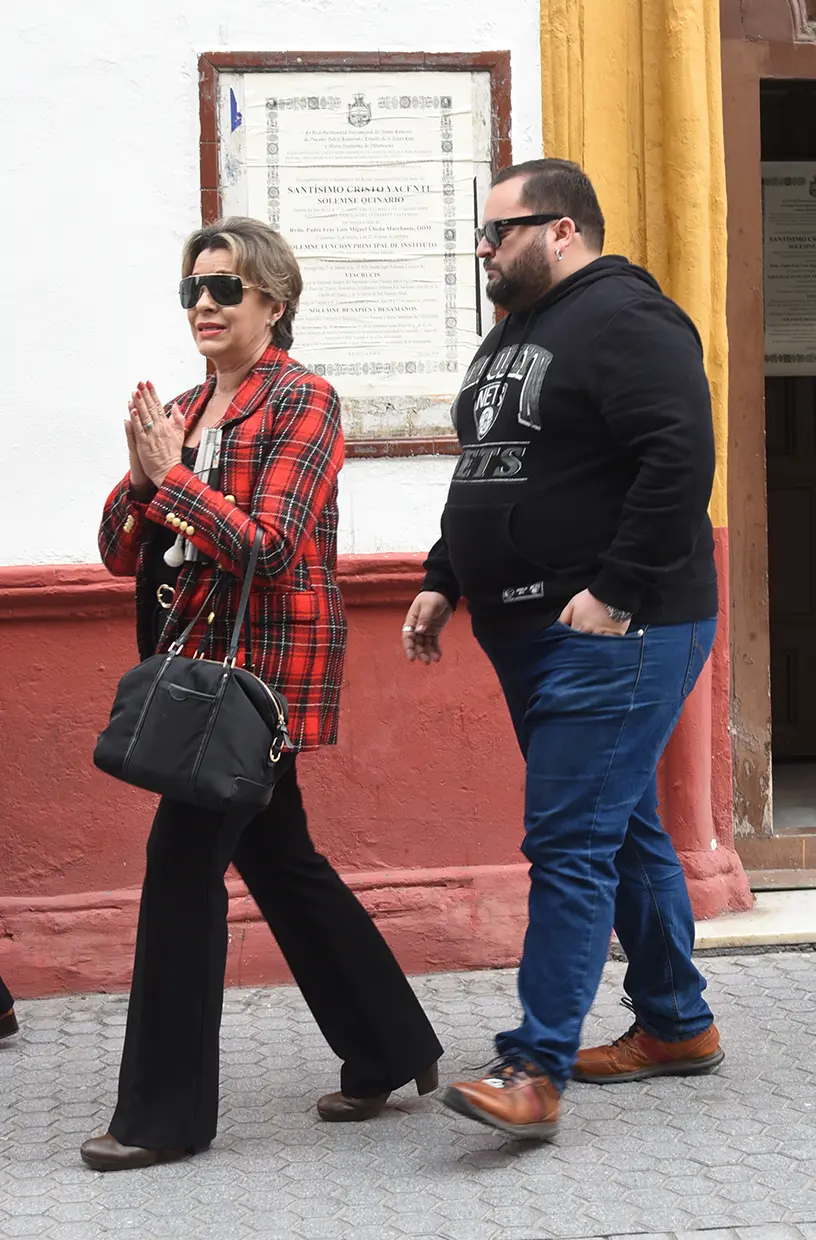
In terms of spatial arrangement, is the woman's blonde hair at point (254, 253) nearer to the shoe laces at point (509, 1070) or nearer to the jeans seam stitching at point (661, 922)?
the jeans seam stitching at point (661, 922)

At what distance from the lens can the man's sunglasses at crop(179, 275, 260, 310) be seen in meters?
3.59

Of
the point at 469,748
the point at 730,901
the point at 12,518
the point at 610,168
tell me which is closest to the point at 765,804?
the point at 730,901

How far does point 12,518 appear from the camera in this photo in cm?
495

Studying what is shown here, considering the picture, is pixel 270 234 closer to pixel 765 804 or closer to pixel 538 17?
pixel 538 17

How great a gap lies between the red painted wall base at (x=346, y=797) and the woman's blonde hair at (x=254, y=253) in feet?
4.63

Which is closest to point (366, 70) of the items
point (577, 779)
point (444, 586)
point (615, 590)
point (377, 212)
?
point (377, 212)

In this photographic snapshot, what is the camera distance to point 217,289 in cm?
359

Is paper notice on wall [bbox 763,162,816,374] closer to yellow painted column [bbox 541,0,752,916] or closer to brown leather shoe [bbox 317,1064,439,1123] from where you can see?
yellow painted column [bbox 541,0,752,916]

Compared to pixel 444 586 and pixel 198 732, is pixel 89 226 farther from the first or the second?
pixel 198 732

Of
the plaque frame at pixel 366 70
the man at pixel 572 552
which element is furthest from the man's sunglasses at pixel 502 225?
the plaque frame at pixel 366 70

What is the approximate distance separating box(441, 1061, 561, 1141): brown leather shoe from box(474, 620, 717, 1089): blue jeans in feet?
0.11

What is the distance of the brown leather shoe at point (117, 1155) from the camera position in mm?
3463

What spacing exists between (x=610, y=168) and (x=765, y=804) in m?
2.08

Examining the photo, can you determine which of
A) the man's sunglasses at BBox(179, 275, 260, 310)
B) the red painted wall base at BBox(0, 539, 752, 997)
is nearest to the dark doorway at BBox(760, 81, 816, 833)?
the red painted wall base at BBox(0, 539, 752, 997)
